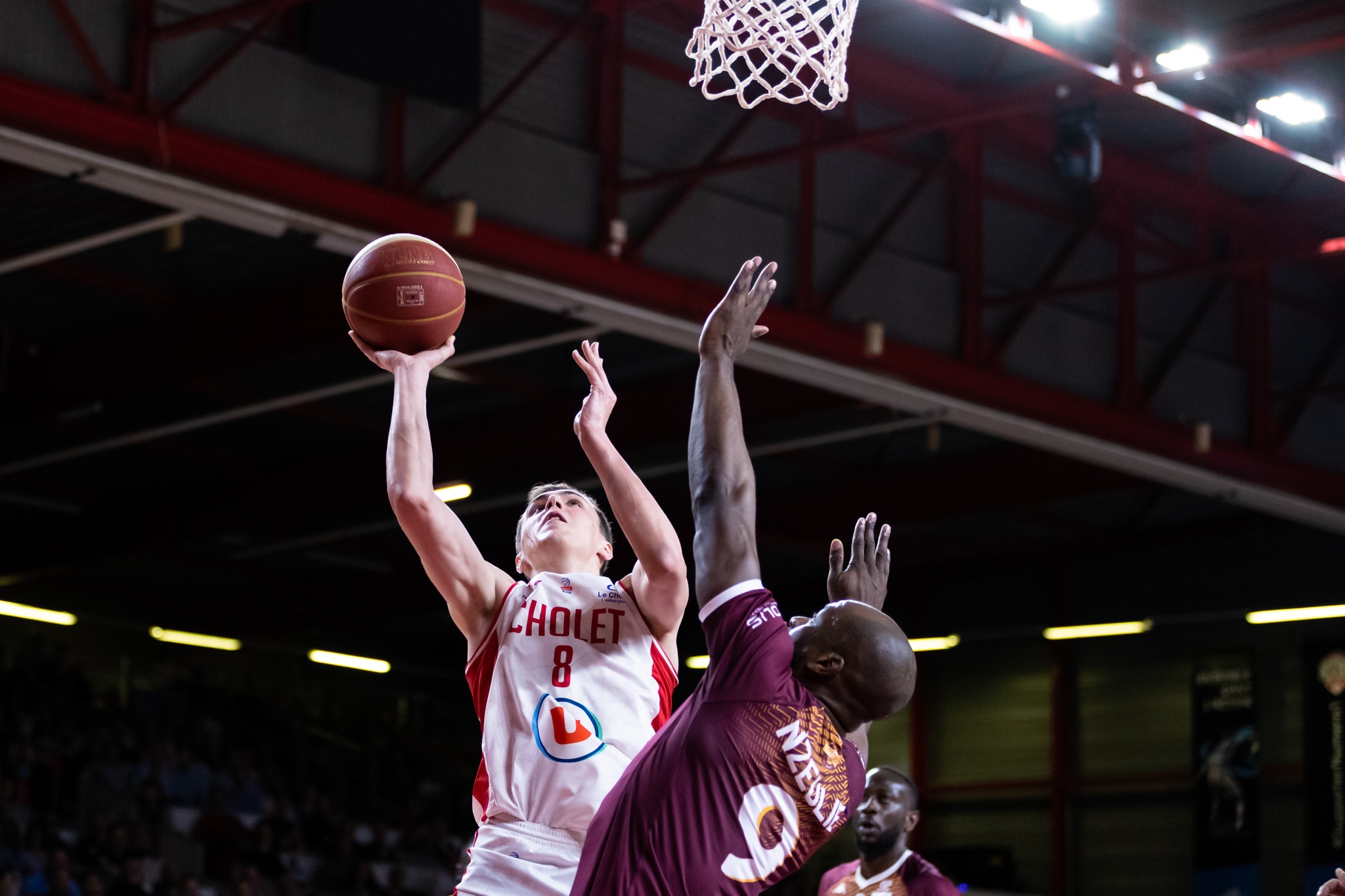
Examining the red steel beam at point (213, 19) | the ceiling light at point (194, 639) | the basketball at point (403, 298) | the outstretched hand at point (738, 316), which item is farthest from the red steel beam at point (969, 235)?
the ceiling light at point (194, 639)

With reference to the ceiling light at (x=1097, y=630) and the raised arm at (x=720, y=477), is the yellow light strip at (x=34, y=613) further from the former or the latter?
the raised arm at (x=720, y=477)

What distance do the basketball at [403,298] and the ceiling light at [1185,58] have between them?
830 cm

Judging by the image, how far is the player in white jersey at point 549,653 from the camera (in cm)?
512

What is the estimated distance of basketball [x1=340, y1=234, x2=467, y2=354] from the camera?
5.59 metres

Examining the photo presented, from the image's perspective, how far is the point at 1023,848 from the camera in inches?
1025

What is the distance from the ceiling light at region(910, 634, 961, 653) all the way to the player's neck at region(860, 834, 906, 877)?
686 inches

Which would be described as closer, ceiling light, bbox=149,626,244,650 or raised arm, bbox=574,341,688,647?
raised arm, bbox=574,341,688,647

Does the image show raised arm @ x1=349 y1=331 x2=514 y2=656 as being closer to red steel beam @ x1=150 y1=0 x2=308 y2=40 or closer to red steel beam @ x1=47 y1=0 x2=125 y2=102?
red steel beam @ x1=47 y1=0 x2=125 y2=102

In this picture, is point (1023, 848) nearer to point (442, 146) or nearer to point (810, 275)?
point (810, 275)

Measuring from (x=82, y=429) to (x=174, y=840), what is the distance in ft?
16.0

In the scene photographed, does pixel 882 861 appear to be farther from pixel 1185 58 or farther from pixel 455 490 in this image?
pixel 455 490

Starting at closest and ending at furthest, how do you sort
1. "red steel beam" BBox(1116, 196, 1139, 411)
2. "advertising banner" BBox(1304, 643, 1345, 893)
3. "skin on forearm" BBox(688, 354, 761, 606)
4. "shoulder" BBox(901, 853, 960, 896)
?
"skin on forearm" BBox(688, 354, 761, 606) → "shoulder" BBox(901, 853, 960, 896) → "red steel beam" BBox(1116, 196, 1139, 411) → "advertising banner" BBox(1304, 643, 1345, 893)

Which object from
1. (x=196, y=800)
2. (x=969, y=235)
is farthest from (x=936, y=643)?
(x=969, y=235)

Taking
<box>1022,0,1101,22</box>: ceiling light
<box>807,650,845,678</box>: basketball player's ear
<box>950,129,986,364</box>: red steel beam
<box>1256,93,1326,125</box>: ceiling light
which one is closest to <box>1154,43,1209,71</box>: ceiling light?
<box>1022,0,1101,22</box>: ceiling light
